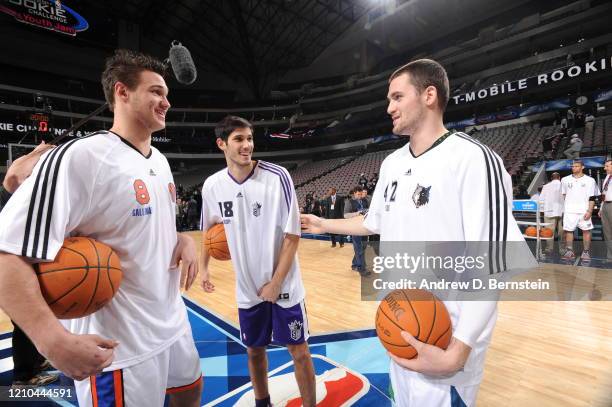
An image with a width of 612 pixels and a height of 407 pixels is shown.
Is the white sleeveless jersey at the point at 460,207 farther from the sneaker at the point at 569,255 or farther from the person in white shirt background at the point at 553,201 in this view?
the person in white shirt background at the point at 553,201

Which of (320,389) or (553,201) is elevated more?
(553,201)

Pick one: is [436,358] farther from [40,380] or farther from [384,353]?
[40,380]

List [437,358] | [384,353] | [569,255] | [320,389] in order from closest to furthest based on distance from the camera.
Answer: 1. [437,358]
2. [320,389]
3. [384,353]
4. [569,255]

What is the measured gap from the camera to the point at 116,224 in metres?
1.39

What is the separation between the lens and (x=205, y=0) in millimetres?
21031

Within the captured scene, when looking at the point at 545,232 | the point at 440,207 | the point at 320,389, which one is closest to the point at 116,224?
the point at 440,207

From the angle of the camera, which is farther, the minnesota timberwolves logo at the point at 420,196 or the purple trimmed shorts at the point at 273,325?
the purple trimmed shorts at the point at 273,325

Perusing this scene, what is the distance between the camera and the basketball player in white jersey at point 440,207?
1.13 m

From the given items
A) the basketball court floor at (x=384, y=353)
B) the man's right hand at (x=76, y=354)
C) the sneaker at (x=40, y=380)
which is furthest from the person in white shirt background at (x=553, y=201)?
the sneaker at (x=40, y=380)

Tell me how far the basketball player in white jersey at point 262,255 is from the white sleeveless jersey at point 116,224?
66 centimetres

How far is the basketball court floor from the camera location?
8.20 ft

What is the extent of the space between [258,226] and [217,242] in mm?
534

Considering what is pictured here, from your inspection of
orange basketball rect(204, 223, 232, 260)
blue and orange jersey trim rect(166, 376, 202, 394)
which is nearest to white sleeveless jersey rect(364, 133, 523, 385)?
blue and orange jersey trim rect(166, 376, 202, 394)

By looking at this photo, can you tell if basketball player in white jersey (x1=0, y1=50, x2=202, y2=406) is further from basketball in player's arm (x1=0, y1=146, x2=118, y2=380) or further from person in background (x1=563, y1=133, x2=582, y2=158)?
person in background (x1=563, y1=133, x2=582, y2=158)
